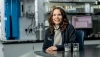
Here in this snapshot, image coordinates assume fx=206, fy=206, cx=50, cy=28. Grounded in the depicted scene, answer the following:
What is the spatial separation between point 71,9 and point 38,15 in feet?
2.51

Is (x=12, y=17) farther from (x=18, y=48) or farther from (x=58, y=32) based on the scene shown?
(x=58, y=32)

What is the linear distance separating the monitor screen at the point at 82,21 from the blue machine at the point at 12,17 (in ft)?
4.19

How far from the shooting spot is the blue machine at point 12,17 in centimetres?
423

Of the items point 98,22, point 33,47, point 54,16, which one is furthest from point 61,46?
point 98,22

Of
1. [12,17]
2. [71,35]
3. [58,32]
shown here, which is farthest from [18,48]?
[71,35]

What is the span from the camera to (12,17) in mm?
4266

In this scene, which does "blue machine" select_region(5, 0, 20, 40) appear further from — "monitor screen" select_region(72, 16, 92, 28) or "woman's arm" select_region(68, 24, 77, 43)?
"woman's arm" select_region(68, 24, 77, 43)

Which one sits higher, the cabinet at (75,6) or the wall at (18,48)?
the cabinet at (75,6)

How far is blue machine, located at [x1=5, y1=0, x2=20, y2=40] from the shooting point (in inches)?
167

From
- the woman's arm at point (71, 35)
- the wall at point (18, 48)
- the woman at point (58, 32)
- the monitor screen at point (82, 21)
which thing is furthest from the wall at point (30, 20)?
the woman's arm at point (71, 35)

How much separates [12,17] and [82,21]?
62.1 inches

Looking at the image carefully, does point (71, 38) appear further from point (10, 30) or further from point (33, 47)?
point (10, 30)

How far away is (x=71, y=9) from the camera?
4.59 metres

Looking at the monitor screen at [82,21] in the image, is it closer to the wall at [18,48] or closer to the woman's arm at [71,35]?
the wall at [18,48]
